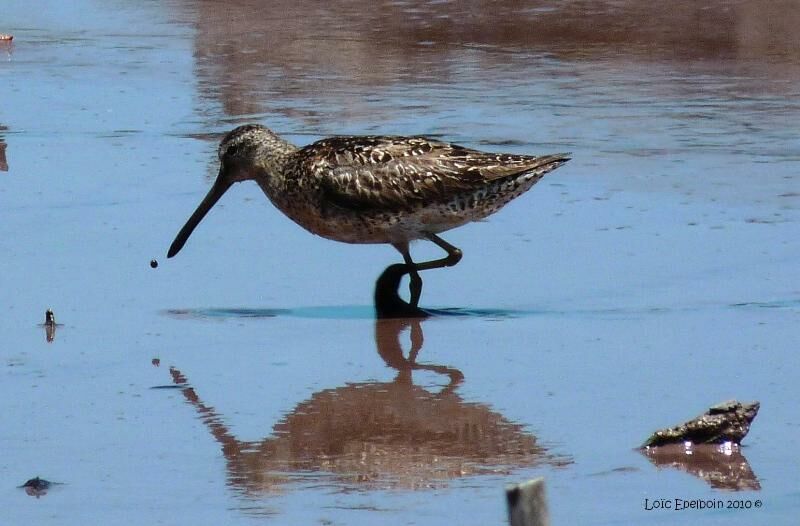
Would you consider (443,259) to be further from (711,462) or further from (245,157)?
(711,462)

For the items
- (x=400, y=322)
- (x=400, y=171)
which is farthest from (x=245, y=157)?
(x=400, y=322)

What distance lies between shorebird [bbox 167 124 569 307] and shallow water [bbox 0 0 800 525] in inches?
12.5

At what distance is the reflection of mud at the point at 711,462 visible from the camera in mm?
5812

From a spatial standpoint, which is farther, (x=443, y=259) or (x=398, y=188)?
(x=443, y=259)

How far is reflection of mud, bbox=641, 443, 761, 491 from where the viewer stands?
229 inches

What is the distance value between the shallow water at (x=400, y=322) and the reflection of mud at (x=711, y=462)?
0.08ft

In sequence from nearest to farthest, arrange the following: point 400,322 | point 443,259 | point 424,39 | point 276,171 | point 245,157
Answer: point 400,322, point 443,259, point 276,171, point 245,157, point 424,39

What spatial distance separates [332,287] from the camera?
8.65 meters

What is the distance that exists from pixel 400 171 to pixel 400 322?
80 cm

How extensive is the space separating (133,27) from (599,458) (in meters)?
12.3

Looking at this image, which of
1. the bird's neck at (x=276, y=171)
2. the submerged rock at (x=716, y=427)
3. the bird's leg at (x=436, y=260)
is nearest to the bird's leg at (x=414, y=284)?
the bird's leg at (x=436, y=260)

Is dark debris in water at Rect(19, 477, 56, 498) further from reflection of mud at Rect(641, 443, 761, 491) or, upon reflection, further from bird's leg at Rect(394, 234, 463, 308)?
bird's leg at Rect(394, 234, 463, 308)

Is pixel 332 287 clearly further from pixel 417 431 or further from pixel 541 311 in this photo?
pixel 417 431

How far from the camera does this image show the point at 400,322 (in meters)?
Answer: 8.22
